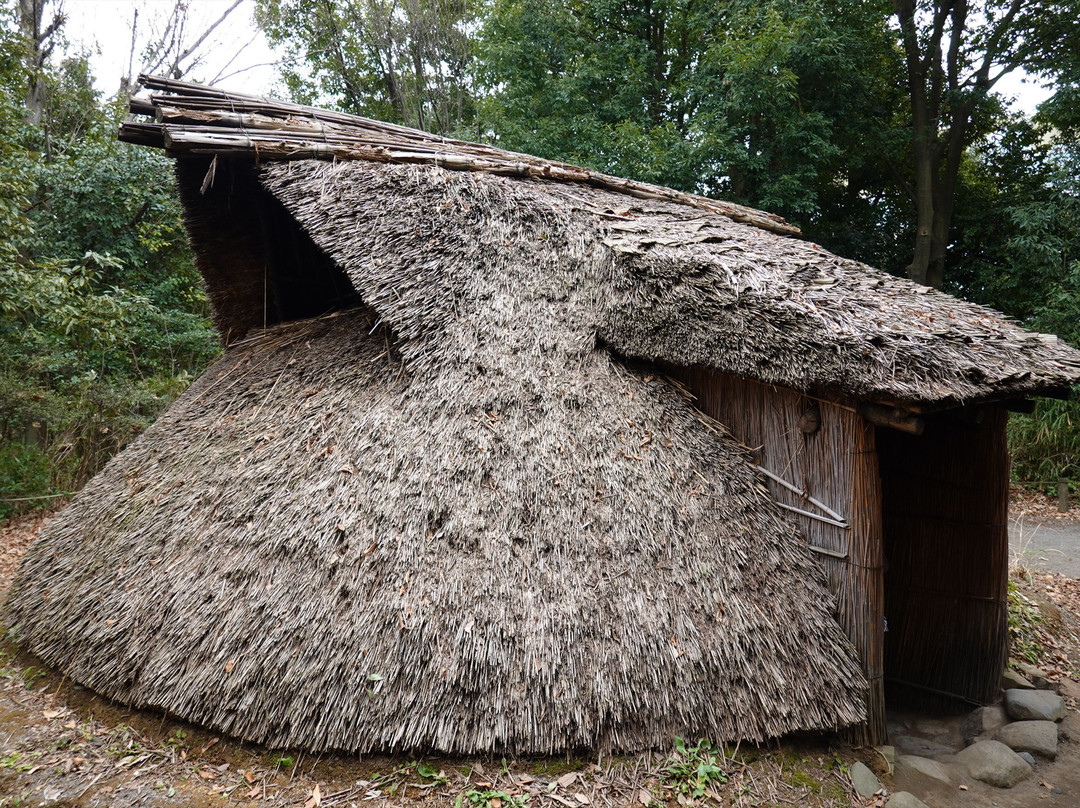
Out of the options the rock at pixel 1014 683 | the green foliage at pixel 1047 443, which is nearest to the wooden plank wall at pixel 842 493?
the rock at pixel 1014 683

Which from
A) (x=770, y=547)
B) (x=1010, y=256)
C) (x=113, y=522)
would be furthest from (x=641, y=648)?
(x=1010, y=256)

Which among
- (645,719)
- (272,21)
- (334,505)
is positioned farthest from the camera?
(272,21)

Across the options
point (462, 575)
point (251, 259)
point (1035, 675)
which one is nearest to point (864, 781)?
point (462, 575)

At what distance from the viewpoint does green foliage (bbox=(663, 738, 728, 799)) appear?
2906 millimetres

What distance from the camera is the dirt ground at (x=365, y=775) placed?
2.82 meters

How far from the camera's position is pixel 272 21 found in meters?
17.5

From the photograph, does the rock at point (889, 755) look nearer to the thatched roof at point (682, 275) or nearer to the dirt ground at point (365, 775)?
the dirt ground at point (365, 775)

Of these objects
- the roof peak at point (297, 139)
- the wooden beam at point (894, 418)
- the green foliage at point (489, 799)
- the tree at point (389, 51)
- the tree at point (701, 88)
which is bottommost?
the green foliage at point (489, 799)

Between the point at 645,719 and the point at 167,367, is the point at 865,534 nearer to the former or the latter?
the point at 645,719

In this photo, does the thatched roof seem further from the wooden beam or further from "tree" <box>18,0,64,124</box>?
"tree" <box>18,0,64,124</box>

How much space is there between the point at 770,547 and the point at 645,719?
132 centimetres

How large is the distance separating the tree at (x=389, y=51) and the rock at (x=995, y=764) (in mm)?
17688

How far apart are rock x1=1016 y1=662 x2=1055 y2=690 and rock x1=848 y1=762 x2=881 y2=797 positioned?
2.37 m

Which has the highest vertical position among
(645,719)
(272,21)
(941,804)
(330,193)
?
(272,21)
